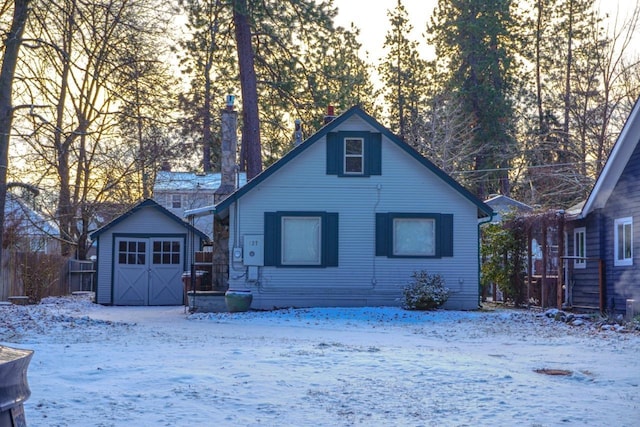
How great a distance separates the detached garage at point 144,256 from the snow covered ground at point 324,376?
968 centimetres

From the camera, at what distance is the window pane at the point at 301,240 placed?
20875 millimetres

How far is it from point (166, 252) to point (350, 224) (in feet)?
23.1

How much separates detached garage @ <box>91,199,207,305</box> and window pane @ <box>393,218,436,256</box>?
272 inches

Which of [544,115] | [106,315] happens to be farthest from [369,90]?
[106,315]

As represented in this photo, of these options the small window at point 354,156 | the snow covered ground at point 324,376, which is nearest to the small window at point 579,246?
the snow covered ground at point 324,376

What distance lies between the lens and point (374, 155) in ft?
69.6

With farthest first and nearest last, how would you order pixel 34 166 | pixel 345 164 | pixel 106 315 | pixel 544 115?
pixel 544 115
pixel 34 166
pixel 345 164
pixel 106 315

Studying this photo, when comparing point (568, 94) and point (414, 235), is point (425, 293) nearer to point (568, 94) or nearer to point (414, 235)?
point (414, 235)

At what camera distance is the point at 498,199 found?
3400 cm

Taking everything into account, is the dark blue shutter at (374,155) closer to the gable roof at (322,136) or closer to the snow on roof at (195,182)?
the gable roof at (322,136)

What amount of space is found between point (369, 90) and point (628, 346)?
34689mm

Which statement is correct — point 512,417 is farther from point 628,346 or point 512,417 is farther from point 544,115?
point 544,115

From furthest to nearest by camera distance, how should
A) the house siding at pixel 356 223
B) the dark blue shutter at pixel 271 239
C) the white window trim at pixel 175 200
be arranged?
1. the white window trim at pixel 175 200
2. the house siding at pixel 356 223
3. the dark blue shutter at pixel 271 239

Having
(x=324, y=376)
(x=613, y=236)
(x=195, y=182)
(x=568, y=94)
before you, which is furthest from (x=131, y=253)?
(x=568, y=94)
